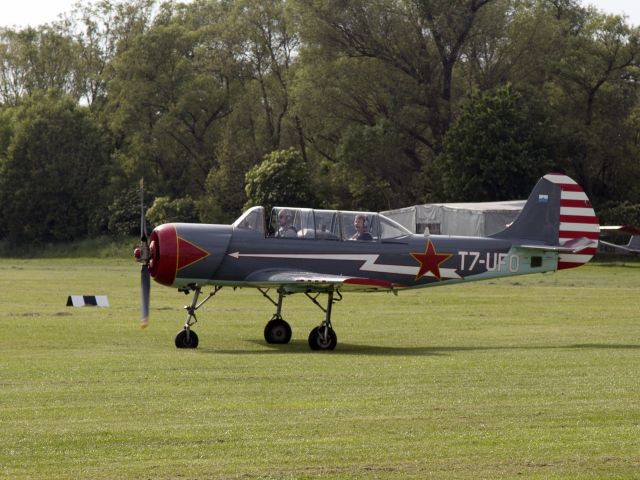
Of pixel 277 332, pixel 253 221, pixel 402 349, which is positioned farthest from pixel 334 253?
pixel 402 349

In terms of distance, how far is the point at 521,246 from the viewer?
19984 mm

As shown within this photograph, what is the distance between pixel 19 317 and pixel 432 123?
42.2 metres

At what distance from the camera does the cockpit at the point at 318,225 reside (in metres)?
18.6

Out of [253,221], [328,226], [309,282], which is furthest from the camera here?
[328,226]

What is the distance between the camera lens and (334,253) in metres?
18.7

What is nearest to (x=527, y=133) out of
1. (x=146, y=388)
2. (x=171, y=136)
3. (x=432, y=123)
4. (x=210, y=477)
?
(x=432, y=123)

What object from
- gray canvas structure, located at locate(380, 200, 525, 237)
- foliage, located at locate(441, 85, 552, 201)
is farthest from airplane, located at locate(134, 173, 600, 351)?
foliage, located at locate(441, 85, 552, 201)

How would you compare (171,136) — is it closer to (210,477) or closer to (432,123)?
(432,123)

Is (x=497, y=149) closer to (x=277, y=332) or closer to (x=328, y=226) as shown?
(x=328, y=226)

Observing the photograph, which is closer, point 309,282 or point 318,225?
point 309,282

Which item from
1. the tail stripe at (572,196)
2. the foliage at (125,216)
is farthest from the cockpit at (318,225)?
the foliage at (125,216)

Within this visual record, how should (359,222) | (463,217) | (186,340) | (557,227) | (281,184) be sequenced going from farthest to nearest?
(281,184), (463,217), (557,227), (359,222), (186,340)

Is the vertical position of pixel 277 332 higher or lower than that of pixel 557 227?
lower

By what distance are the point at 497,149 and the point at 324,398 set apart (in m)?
45.1
